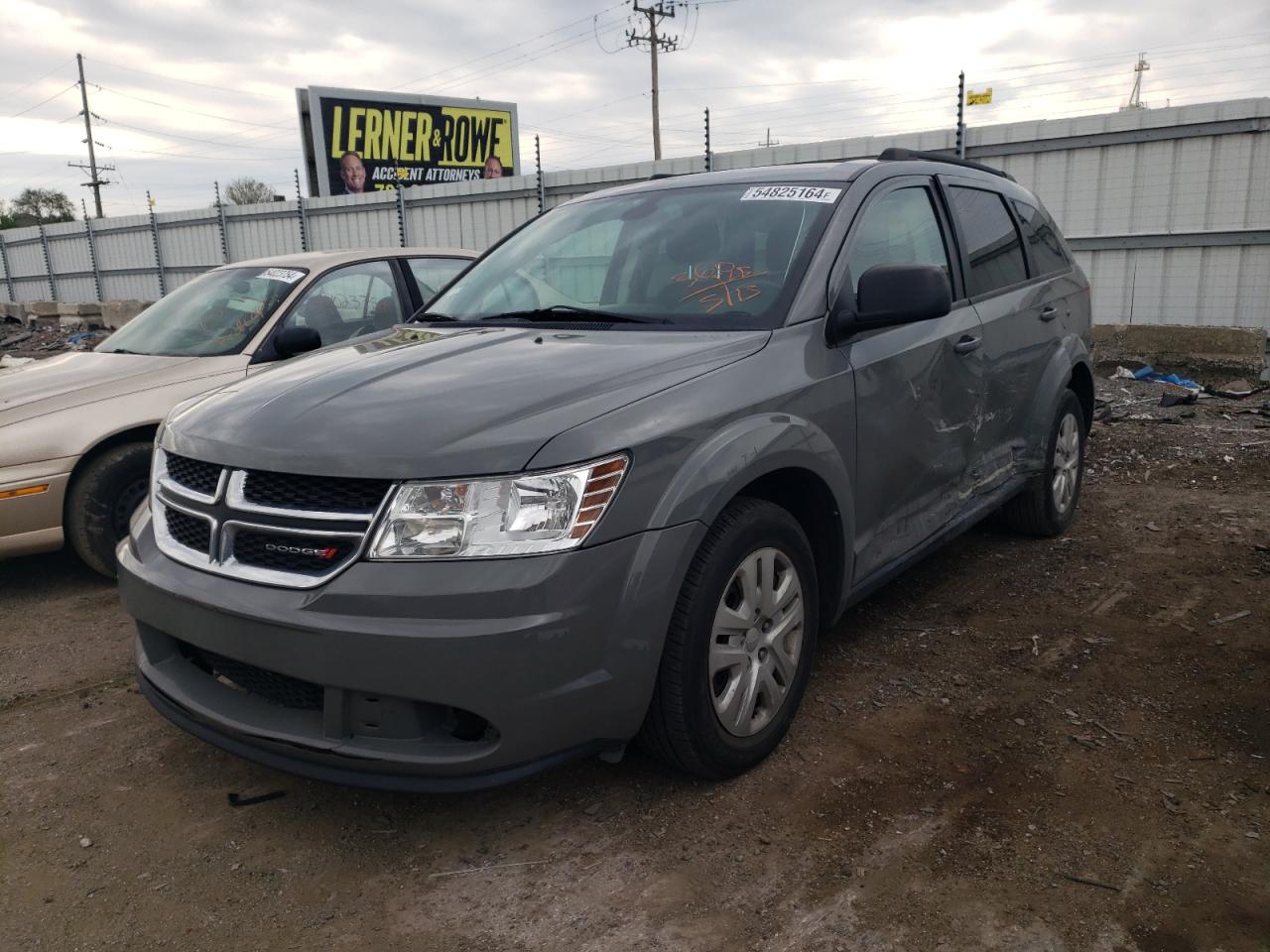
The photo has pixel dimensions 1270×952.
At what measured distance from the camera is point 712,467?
8.19ft

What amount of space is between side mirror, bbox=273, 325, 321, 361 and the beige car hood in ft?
2.11

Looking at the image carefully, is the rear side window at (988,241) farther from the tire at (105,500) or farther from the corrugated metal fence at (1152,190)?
the corrugated metal fence at (1152,190)

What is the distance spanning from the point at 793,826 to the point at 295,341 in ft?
9.95

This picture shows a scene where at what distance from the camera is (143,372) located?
480 cm

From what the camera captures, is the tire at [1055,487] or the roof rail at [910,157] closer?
the roof rail at [910,157]

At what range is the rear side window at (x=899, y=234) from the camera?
10.9 feet

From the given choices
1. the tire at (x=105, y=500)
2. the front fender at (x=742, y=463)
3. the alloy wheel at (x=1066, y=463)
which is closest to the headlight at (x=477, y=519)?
the front fender at (x=742, y=463)

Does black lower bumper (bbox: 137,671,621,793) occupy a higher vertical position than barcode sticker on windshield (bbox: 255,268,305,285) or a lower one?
lower

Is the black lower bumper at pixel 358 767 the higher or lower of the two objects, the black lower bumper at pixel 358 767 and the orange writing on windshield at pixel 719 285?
the lower

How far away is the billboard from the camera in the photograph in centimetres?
2714

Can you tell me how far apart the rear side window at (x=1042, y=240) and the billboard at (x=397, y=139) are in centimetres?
2371

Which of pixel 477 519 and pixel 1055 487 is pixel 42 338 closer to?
pixel 1055 487

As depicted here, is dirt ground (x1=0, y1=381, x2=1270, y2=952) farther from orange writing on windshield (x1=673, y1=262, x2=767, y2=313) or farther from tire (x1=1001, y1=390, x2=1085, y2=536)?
orange writing on windshield (x1=673, y1=262, x2=767, y2=313)

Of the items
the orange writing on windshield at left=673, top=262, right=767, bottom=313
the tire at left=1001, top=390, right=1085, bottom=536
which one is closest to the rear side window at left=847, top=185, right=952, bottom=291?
the orange writing on windshield at left=673, top=262, right=767, bottom=313
